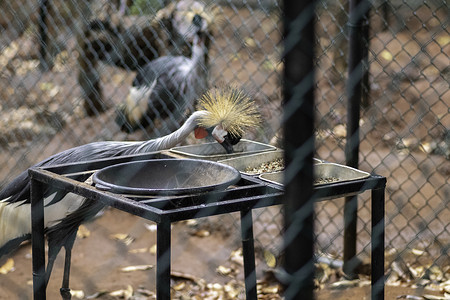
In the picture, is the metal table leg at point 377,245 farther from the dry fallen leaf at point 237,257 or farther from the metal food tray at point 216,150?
the dry fallen leaf at point 237,257

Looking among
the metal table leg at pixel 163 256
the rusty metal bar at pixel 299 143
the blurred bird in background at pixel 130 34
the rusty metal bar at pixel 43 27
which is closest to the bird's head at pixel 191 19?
the blurred bird in background at pixel 130 34

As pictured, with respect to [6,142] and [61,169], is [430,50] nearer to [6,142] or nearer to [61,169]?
[6,142]

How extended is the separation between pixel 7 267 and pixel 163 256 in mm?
1762

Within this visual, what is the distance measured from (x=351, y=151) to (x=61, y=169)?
1.07 m

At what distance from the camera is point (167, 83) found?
4520 millimetres

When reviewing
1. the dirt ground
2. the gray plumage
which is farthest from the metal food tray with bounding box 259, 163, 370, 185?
the dirt ground

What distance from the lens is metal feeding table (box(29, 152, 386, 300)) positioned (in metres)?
1.44

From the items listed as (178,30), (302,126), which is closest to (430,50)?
(178,30)

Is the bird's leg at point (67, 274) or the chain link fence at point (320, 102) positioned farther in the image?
the chain link fence at point (320, 102)

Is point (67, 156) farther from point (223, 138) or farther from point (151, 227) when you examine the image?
point (151, 227)

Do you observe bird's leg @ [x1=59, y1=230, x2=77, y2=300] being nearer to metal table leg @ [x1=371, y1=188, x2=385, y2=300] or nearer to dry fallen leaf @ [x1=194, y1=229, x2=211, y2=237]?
dry fallen leaf @ [x1=194, y1=229, x2=211, y2=237]

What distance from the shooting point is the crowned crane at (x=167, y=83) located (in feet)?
14.3

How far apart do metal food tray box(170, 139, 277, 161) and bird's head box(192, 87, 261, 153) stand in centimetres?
3

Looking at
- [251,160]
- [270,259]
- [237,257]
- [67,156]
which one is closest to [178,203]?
[251,160]
